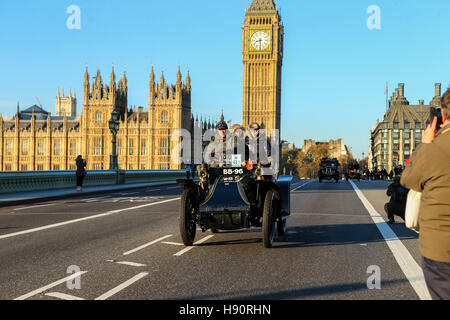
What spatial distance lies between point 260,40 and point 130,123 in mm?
38492

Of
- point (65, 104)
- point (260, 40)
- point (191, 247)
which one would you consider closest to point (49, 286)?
point (191, 247)

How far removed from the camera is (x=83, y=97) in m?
104

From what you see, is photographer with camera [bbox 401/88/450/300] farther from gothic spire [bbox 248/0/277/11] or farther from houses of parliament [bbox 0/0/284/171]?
gothic spire [bbox 248/0/277/11]

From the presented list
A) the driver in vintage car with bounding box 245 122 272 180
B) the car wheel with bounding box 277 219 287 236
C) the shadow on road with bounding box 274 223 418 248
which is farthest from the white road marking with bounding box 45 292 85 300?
the car wheel with bounding box 277 219 287 236

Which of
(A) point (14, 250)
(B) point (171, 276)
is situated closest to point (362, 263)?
(B) point (171, 276)

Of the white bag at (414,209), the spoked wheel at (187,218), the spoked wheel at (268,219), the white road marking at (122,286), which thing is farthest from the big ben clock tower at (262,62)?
the white bag at (414,209)

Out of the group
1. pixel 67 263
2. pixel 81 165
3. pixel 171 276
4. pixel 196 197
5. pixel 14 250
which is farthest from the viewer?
pixel 81 165

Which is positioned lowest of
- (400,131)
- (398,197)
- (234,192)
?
(398,197)

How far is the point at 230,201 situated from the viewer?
848 cm

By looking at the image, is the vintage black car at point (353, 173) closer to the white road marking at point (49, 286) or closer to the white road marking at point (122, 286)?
the white road marking at point (122, 286)

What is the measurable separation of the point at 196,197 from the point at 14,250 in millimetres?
3030

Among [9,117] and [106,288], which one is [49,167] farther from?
[106,288]

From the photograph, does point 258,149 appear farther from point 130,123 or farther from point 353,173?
point 130,123

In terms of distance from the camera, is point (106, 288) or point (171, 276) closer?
point (106, 288)
